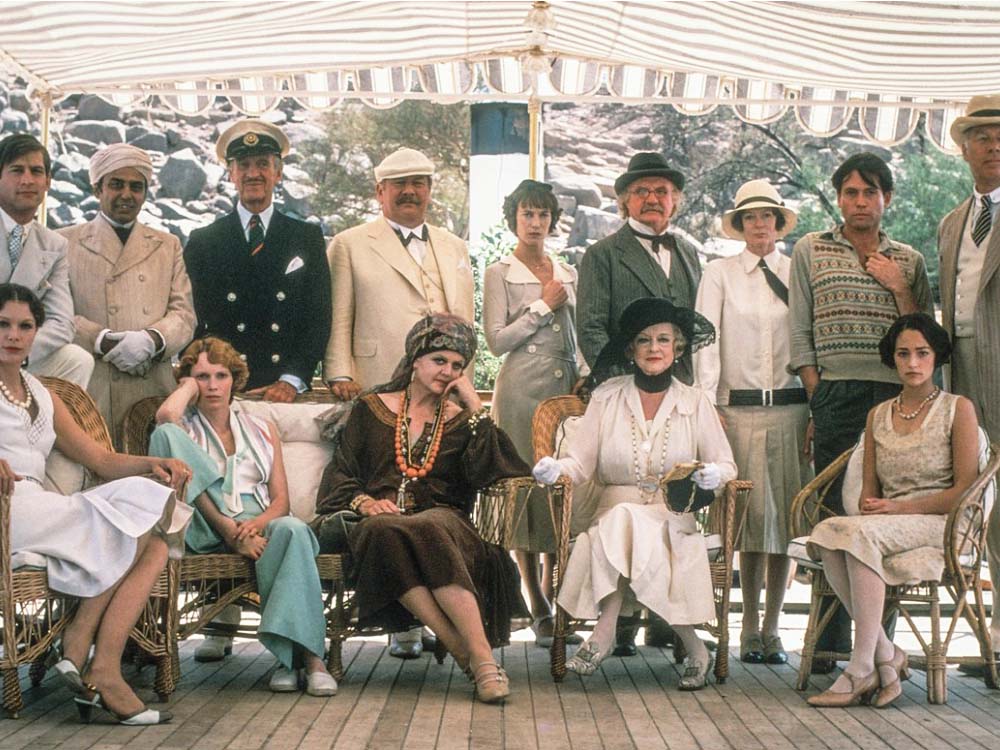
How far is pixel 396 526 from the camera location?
16.6 feet

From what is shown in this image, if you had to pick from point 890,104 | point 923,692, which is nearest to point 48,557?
point 923,692

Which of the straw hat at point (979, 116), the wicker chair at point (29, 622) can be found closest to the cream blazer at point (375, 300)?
the wicker chair at point (29, 622)

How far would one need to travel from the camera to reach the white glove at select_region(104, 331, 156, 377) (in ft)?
18.6

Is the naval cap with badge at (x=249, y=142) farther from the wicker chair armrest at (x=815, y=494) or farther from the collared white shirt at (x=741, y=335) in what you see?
the wicker chair armrest at (x=815, y=494)

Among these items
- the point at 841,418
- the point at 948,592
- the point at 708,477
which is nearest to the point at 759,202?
the point at 841,418

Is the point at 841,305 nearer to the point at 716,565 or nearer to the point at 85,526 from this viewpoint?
the point at 716,565

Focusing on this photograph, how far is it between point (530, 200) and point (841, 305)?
59.1 inches

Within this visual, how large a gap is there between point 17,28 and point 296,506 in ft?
9.68

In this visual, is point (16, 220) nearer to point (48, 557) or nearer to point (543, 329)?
point (48, 557)

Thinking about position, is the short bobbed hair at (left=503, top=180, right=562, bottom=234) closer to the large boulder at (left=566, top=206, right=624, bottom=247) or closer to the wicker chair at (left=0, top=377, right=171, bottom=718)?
the wicker chair at (left=0, top=377, right=171, bottom=718)

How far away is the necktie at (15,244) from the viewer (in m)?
5.47

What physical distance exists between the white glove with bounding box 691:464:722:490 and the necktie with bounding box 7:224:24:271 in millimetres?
2758

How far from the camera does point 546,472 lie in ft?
17.3

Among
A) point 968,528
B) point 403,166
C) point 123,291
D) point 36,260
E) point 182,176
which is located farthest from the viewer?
point 182,176
